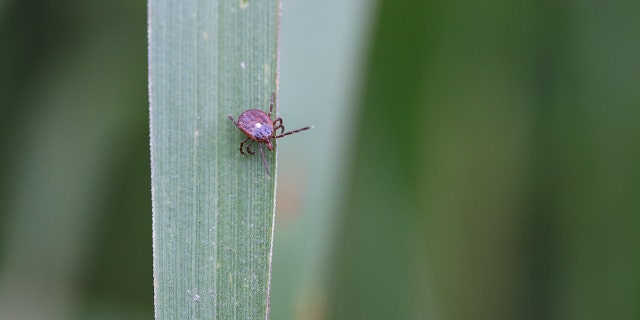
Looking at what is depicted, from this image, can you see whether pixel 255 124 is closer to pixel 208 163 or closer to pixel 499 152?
pixel 208 163

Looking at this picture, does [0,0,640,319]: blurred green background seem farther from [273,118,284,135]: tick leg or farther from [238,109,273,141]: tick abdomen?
[238,109,273,141]: tick abdomen

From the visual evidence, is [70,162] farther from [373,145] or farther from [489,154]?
[489,154]

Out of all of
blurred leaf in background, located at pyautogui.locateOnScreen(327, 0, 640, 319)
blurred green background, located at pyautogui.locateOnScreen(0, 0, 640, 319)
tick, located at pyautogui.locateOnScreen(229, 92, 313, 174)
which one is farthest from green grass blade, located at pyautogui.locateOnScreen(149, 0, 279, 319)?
blurred leaf in background, located at pyautogui.locateOnScreen(327, 0, 640, 319)

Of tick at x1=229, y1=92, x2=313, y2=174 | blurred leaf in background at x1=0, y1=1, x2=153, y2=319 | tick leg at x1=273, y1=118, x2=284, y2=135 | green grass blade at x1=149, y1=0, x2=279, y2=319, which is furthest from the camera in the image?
blurred leaf in background at x1=0, y1=1, x2=153, y2=319

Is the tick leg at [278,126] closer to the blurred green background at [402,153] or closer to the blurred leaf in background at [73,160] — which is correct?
the blurred green background at [402,153]

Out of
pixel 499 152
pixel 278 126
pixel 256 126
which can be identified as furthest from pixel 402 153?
pixel 256 126

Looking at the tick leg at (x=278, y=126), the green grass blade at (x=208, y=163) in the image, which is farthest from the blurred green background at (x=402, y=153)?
the green grass blade at (x=208, y=163)
